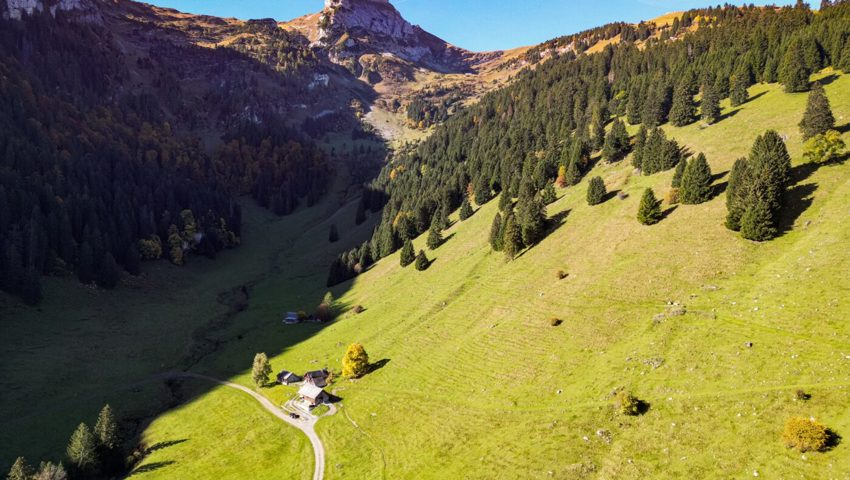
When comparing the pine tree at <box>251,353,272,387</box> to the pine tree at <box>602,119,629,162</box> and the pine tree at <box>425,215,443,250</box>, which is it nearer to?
the pine tree at <box>425,215,443,250</box>

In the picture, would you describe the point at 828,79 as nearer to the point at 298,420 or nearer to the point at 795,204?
the point at 795,204

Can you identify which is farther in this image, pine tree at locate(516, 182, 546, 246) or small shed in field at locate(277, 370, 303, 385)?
pine tree at locate(516, 182, 546, 246)

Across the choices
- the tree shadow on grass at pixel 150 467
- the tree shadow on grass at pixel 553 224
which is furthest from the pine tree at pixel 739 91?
the tree shadow on grass at pixel 150 467

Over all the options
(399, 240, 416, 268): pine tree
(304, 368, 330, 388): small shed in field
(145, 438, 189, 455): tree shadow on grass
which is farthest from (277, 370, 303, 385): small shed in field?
(399, 240, 416, 268): pine tree

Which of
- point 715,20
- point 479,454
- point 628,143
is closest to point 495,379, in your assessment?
point 479,454

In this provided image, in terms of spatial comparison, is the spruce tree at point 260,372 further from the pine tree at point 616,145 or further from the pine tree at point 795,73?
the pine tree at point 795,73

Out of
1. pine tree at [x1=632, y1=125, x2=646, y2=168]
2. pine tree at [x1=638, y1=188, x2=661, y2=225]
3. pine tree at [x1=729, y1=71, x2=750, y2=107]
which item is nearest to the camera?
pine tree at [x1=638, y1=188, x2=661, y2=225]
